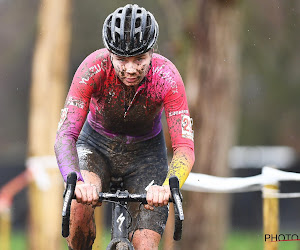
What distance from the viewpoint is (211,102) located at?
1111 centimetres

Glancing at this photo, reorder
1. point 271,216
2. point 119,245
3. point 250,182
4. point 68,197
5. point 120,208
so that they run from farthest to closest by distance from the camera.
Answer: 1. point 250,182
2. point 271,216
3. point 120,208
4. point 119,245
5. point 68,197

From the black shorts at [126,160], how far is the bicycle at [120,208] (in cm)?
65

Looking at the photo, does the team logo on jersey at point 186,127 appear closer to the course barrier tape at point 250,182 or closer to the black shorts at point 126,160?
the black shorts at point 126,160

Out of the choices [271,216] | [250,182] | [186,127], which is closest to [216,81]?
[250,182]

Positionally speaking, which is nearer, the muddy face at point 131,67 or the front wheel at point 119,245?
the front wheel at point 119,245

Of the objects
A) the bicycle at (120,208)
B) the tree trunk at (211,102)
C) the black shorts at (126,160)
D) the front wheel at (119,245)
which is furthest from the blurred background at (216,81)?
the front wheel at (119,245)

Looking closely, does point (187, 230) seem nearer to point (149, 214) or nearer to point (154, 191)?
point (149, 214)

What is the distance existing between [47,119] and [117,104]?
28.0 ft

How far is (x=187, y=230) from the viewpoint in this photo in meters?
10.9

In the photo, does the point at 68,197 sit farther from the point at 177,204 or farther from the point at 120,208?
the point at 177,204

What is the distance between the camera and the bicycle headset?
16.8 feet

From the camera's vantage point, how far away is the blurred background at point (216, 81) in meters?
11.1

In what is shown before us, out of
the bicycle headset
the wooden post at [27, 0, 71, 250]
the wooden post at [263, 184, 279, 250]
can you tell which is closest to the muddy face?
the bicycle headset

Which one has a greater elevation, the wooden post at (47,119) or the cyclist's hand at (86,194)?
the wooden post at (47,119)
